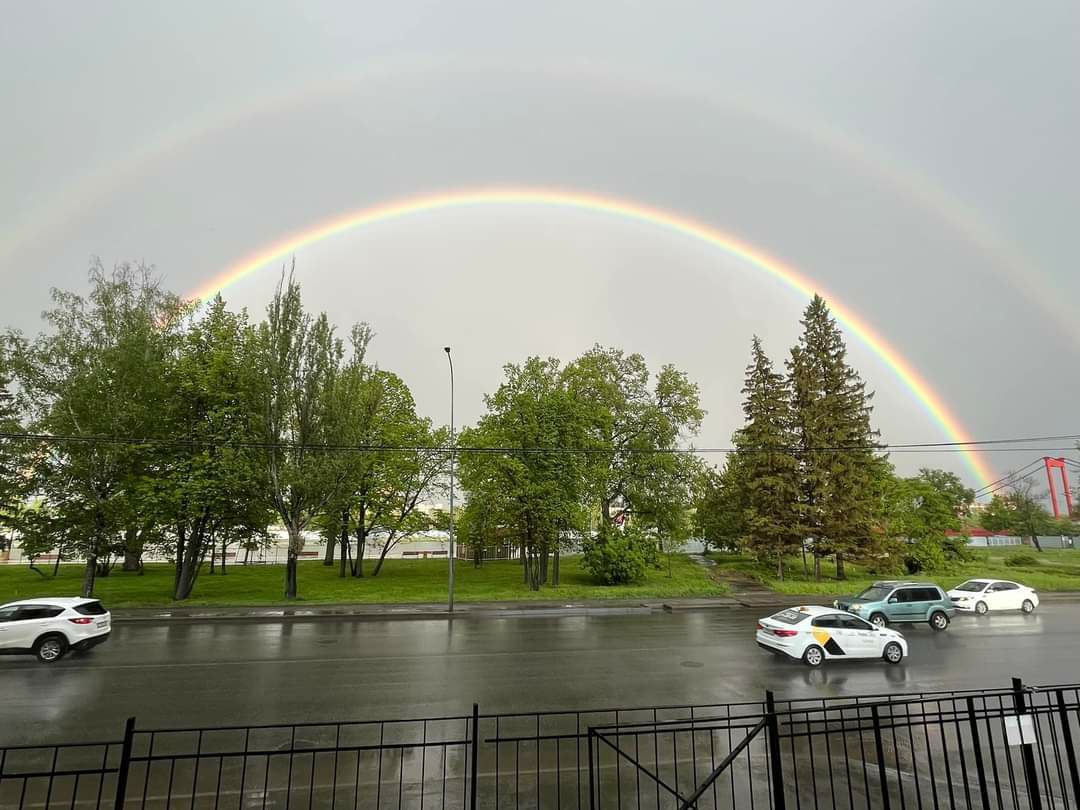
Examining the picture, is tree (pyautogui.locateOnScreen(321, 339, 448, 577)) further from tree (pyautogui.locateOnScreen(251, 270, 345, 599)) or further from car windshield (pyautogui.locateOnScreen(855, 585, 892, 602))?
car windshield (pyautogui.locateOnScreen(855, 585, 892, 602))

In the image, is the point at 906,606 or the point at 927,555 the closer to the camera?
the point at 906,606

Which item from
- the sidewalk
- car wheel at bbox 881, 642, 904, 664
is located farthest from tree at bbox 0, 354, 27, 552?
car wheel at bbox 881, 642, 904, 664

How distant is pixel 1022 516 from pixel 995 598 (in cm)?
5403

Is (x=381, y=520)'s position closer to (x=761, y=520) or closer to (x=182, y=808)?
(x=761, y=520)

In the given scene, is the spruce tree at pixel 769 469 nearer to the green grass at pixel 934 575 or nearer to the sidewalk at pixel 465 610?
the green grass at pixel 934 575

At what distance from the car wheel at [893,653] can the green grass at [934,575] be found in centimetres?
1668

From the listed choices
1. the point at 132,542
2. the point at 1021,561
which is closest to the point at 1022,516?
the point at 1021,561

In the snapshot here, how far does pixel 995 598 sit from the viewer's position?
2331 centimetres

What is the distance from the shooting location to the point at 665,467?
121 ft

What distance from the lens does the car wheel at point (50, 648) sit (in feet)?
46.9

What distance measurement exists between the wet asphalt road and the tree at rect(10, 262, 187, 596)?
6.83 meters

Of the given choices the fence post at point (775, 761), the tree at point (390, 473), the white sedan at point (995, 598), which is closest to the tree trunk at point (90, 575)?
the tree at point (390, 473)

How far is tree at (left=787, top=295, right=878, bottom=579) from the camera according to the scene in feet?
112

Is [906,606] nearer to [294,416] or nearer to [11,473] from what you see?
[294,416]
